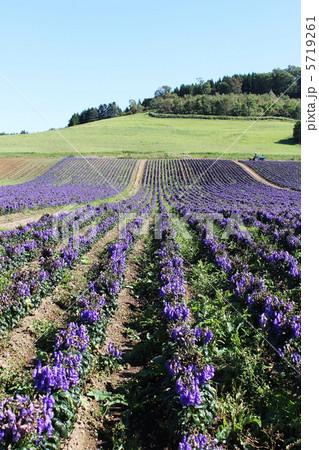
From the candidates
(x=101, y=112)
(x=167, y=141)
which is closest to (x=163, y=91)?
(x=101, y=112)

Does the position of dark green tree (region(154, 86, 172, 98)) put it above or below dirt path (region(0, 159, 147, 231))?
above

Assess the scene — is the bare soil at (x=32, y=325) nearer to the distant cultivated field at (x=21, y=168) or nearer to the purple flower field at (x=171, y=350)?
the purple flower field at (x=171, y=350)

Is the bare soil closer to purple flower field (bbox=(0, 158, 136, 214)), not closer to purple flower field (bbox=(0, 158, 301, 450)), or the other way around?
purple flower field (bbox=(0, 158, 301, 450))

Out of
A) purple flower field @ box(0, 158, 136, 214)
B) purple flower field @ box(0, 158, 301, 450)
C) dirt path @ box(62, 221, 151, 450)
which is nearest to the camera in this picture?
purple flower field @ box(0, 158, 301, 450)

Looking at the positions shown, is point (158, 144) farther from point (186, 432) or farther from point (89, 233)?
point (186, 432)

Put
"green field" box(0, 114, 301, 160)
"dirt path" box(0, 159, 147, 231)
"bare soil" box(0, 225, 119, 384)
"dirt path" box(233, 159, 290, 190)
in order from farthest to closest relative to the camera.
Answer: "green field" box(0, 114, 301, 160), "dirt path" box(233, 159, 290, 190), "dirt path" box(0, 159, 147, 231), "bare soil" box(0, 225, 119, 384)

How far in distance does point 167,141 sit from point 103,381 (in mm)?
82843

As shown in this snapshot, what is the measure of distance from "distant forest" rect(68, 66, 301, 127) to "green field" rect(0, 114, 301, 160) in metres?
10.6

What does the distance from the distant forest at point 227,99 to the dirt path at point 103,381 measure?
124 metres

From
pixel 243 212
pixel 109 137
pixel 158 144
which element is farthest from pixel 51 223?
pixel 109 137

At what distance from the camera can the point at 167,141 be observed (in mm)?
84688

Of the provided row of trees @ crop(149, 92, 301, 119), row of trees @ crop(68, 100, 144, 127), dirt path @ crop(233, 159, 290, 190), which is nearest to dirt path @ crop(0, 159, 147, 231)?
dirt path @ crop(233, 159, 290, 190)

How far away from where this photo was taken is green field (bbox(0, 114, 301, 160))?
69.1 meters

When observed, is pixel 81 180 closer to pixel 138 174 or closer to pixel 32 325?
pixel 138 174
